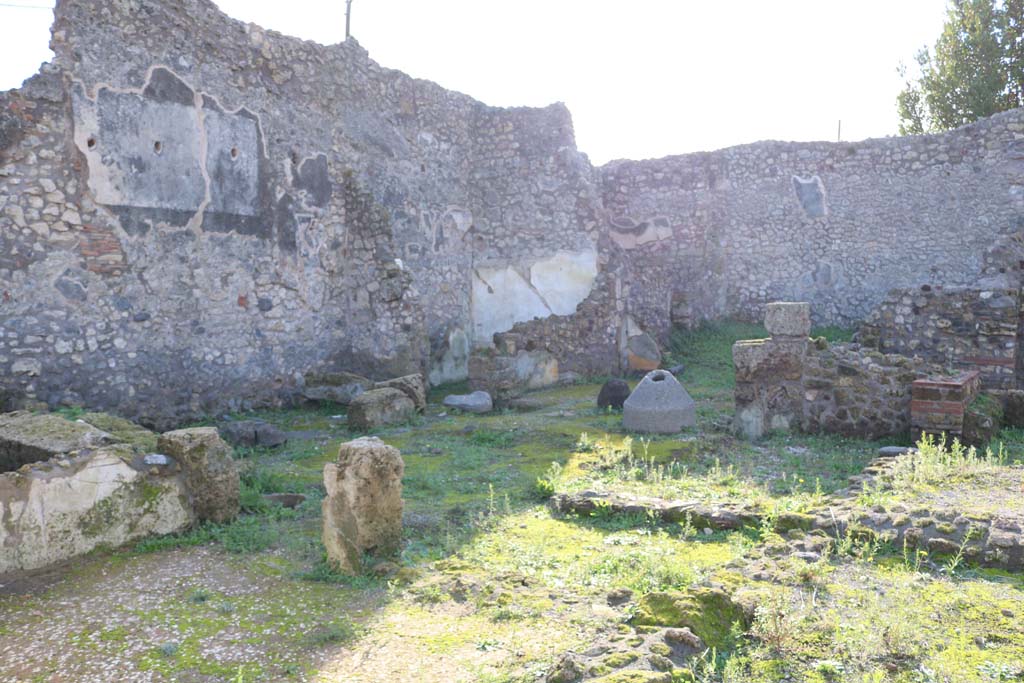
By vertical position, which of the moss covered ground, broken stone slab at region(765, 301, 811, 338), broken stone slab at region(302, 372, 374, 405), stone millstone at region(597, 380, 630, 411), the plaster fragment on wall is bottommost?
the moss covered ground

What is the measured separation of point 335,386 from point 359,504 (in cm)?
599

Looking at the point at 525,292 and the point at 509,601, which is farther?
Result: the point at 525,292

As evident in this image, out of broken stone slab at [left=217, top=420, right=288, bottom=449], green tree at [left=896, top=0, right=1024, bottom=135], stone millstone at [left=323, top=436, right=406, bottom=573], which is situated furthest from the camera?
green tree at [left=896, top=0, right=1024, bottom=135]

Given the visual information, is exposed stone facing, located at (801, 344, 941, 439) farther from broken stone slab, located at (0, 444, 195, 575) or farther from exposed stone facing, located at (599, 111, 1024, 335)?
broken stone slab, located at (0, 444, 195, 575)

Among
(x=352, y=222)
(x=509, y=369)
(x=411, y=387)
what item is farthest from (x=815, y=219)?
(x=411, y=387)

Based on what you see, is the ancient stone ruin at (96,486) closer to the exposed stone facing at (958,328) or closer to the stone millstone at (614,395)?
the stone millstone at (614,395)

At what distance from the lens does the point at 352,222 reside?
11492 millimetres

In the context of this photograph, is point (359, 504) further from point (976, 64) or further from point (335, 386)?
point (976, 64)

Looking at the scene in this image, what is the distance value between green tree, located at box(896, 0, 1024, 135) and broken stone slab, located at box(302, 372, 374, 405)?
680 inches

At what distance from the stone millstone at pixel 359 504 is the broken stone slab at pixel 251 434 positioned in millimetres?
3774

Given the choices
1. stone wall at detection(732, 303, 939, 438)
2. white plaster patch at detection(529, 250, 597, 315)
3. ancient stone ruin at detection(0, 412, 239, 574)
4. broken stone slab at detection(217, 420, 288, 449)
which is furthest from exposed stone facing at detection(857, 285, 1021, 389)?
ancient stone ruin at detection(0, 412, 239, 574)

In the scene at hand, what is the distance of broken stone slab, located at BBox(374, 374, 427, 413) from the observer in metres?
10.2

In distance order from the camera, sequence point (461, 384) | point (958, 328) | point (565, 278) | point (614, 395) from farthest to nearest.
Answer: point (565, 278), point (461, 384), point (614, 395), point (958, 328)

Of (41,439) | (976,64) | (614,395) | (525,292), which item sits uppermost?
(976,64)
